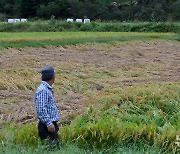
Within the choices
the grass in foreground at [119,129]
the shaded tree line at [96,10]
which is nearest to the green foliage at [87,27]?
the shaded tree line at [96,10]

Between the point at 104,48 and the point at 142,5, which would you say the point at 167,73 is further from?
the point at 142,5

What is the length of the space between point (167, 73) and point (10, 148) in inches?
350

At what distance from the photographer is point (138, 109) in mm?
7074

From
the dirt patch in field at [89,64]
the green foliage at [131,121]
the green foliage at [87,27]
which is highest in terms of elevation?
the green foliage at [131,121]

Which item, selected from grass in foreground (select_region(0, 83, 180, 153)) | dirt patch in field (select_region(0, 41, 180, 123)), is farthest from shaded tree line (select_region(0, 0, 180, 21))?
grass in foreground (select_region(0, 83, 180, 153))

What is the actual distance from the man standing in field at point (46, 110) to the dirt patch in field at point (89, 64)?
5.26 feet

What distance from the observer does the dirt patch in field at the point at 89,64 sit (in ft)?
26.6

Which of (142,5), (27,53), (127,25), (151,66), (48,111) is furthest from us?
(142,5)

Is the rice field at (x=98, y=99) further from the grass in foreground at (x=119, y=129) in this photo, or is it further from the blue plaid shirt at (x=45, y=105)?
the blue plaid shirt at (x=45, y=105)

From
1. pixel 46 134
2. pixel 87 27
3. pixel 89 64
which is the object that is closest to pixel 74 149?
pixel 46 134

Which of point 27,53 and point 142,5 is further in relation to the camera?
point 142,5

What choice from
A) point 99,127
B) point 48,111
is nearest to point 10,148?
point 48,111

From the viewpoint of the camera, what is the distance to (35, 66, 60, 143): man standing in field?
512cm

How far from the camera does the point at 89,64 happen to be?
14836mm
